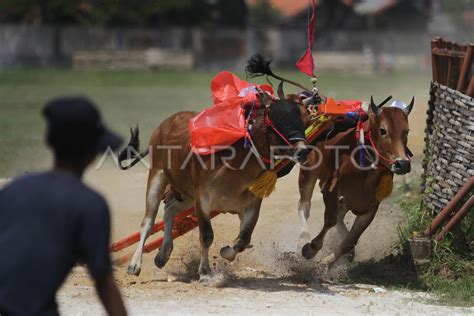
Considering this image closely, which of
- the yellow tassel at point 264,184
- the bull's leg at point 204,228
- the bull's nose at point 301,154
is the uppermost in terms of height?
the bull's nose at point 301,154

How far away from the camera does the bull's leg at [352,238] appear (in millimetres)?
12273

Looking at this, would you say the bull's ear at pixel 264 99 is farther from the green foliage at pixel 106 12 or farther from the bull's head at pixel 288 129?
the green foliage at pixel 106 12

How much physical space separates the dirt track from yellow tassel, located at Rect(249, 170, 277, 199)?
3.25ft

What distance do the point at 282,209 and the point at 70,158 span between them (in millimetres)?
10548

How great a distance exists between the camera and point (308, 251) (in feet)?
39.9

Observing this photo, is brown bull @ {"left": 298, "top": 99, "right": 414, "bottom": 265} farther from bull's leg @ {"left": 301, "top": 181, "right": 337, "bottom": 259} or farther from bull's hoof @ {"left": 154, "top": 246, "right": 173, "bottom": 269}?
bull's hoof @ {"left": 154, "top": 246, "right": 173, "bottom": 269}

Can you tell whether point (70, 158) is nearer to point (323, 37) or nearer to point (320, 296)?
point (320, 296)

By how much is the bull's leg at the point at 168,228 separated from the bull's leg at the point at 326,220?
59.2 inches

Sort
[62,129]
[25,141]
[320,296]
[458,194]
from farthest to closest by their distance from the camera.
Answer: [25,141], [458,194], [320,296], [62,129]

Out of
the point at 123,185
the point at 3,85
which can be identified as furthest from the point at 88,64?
the point at 123,185

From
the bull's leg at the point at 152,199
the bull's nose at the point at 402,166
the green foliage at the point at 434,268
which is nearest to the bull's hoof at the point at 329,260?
the green foliage at the point at 434,268

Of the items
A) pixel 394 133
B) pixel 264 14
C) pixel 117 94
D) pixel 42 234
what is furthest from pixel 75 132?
pixel 264 14

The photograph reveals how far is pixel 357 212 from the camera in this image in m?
12.3

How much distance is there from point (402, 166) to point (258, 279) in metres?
2.06
